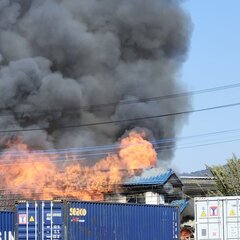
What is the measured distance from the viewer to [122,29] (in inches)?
2194

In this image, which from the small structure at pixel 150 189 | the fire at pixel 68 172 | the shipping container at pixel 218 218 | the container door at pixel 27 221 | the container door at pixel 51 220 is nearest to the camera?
the shipping container at pixel 218 218

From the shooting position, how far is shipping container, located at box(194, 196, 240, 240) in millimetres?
21297

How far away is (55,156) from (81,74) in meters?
9.89

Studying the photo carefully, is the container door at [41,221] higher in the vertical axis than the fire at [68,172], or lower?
lower

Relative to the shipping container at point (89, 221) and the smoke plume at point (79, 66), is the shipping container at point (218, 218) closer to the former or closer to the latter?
the shipping container at point (89, 221)

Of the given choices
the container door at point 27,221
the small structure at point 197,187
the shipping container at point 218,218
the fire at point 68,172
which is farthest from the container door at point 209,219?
the small structure at point 197,187

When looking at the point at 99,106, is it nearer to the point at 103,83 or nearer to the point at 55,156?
the point at 103,83

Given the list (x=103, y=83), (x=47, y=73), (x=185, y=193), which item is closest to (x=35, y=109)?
(x=47, y=73)

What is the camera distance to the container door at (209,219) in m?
21.5

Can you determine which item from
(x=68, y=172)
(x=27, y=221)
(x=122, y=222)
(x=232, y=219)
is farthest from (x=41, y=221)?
(x=68, y=172)

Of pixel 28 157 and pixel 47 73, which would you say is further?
pixel 47 73

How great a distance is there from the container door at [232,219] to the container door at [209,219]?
0.60ft

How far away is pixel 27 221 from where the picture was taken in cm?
2316

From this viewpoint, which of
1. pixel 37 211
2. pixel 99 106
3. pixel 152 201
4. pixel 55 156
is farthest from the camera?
pixel 99 106
